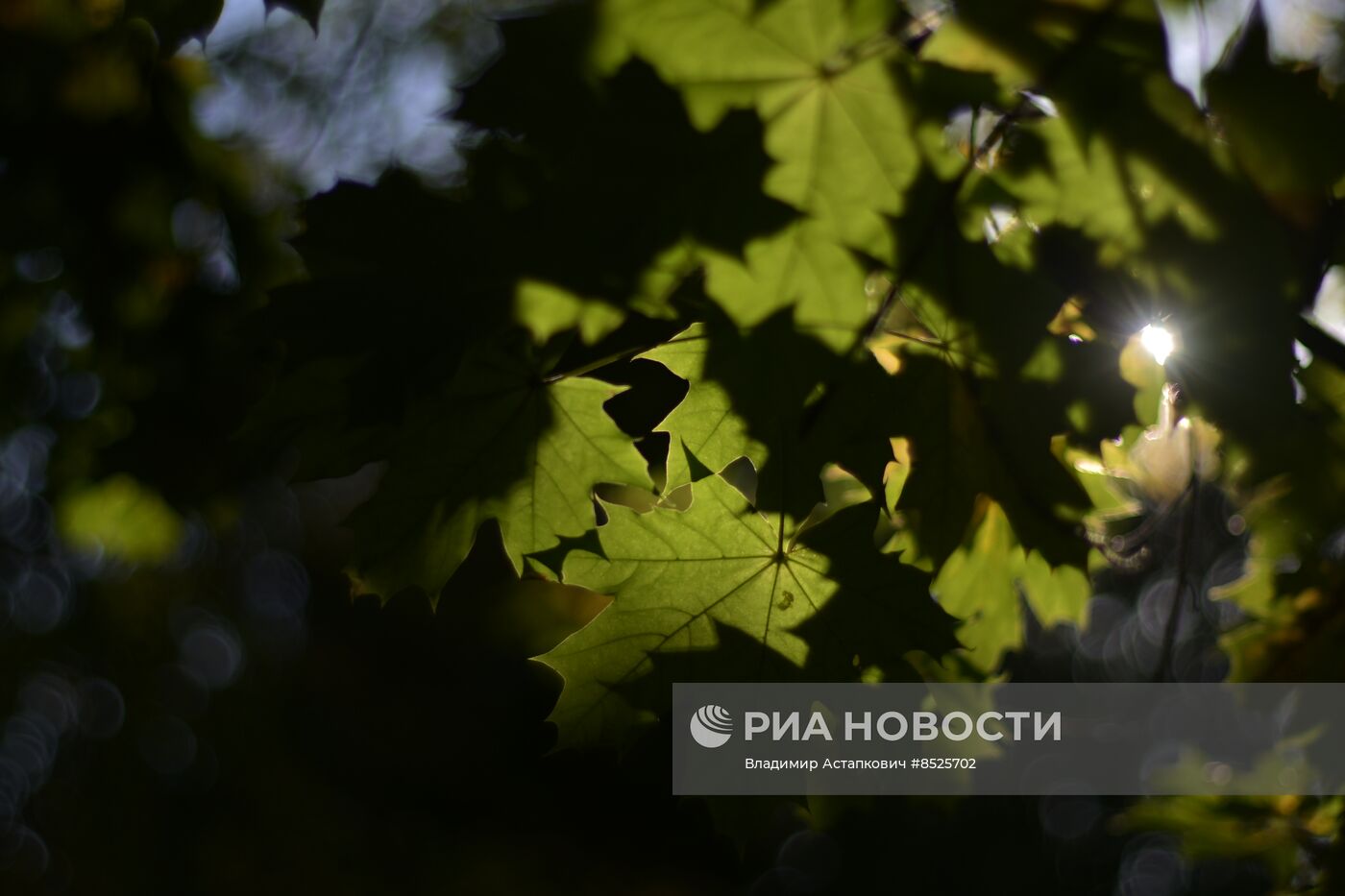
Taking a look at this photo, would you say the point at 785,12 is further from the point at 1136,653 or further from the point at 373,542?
the point at 1136,653

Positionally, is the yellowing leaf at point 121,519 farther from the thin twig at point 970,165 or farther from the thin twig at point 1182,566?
the thin twig at point 1182,566

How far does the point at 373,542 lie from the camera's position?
1341mm

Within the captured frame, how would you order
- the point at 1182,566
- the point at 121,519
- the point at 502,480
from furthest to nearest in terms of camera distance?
the point at 121,519, the point at 1182,566, the point at 502,480

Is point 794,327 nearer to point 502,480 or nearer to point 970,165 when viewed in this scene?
point 970,165

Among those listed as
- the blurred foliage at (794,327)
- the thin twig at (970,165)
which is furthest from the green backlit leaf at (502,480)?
the thin twig at (970,165)

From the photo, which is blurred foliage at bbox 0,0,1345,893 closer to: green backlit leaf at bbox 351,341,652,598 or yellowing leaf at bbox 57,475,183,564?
green backlit leaf at bbox 351,341,652,598

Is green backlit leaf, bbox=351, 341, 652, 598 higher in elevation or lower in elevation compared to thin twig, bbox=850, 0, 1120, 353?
lower

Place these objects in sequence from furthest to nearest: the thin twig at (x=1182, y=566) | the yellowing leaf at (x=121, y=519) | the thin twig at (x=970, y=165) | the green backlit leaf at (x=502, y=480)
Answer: the yellowing leaf at (x=121, y=519) < the thin twig at (x=1182, y=566) < the green backlit leaf at (x=502, y=480) < the thin twig at (x=970, y=165)

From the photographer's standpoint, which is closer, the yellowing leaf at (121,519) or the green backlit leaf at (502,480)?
the green backlit leaf at (502,480)

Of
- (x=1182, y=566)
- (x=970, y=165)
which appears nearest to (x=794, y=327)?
(x=970, y=165)

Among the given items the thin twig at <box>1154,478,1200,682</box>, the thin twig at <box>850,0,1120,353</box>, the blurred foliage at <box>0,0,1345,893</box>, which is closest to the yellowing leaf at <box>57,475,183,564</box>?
the blurred foliage at <box>0,0,1345,893</box>

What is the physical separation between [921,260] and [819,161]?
6.9 inches

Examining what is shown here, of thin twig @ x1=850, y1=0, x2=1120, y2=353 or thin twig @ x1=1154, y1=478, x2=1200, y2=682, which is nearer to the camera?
thin twig @ x1=850, y1=0, x2=1120, y2=353

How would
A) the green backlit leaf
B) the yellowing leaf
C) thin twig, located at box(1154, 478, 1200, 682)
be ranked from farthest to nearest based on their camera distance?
the yellowing leaf → thin twig, located at box(1154, 478, 1200, 682) → the green backlit leaf
